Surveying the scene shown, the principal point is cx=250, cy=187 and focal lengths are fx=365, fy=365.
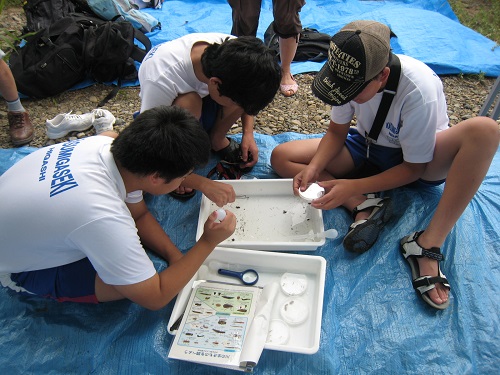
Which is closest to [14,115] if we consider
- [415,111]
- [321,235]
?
[321,235]

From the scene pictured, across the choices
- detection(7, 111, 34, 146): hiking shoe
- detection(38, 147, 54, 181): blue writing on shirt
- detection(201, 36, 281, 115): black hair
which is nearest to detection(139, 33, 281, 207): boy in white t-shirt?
detection(201, 36, 281, 115): black hair

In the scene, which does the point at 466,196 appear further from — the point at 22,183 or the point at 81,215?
the point at 22,183

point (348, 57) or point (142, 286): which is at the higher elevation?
point (348, 57)

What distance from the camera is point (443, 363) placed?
108cm

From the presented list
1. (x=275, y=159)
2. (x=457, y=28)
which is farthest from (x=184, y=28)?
(x=457, y=28)

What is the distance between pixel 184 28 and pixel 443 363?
2632 millimetres

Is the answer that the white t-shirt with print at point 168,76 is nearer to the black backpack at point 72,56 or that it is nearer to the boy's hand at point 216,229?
the boy's hand at point 216,229

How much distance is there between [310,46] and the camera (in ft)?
8.10

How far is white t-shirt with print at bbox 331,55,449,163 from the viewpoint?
1169 millimetres

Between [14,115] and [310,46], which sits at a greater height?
[310,46]

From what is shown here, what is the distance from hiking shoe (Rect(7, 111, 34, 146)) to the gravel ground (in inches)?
1.8

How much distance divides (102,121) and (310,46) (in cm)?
144

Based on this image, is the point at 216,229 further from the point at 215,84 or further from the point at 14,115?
the point at 14,115

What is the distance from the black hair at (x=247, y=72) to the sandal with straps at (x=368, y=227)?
0.57m
